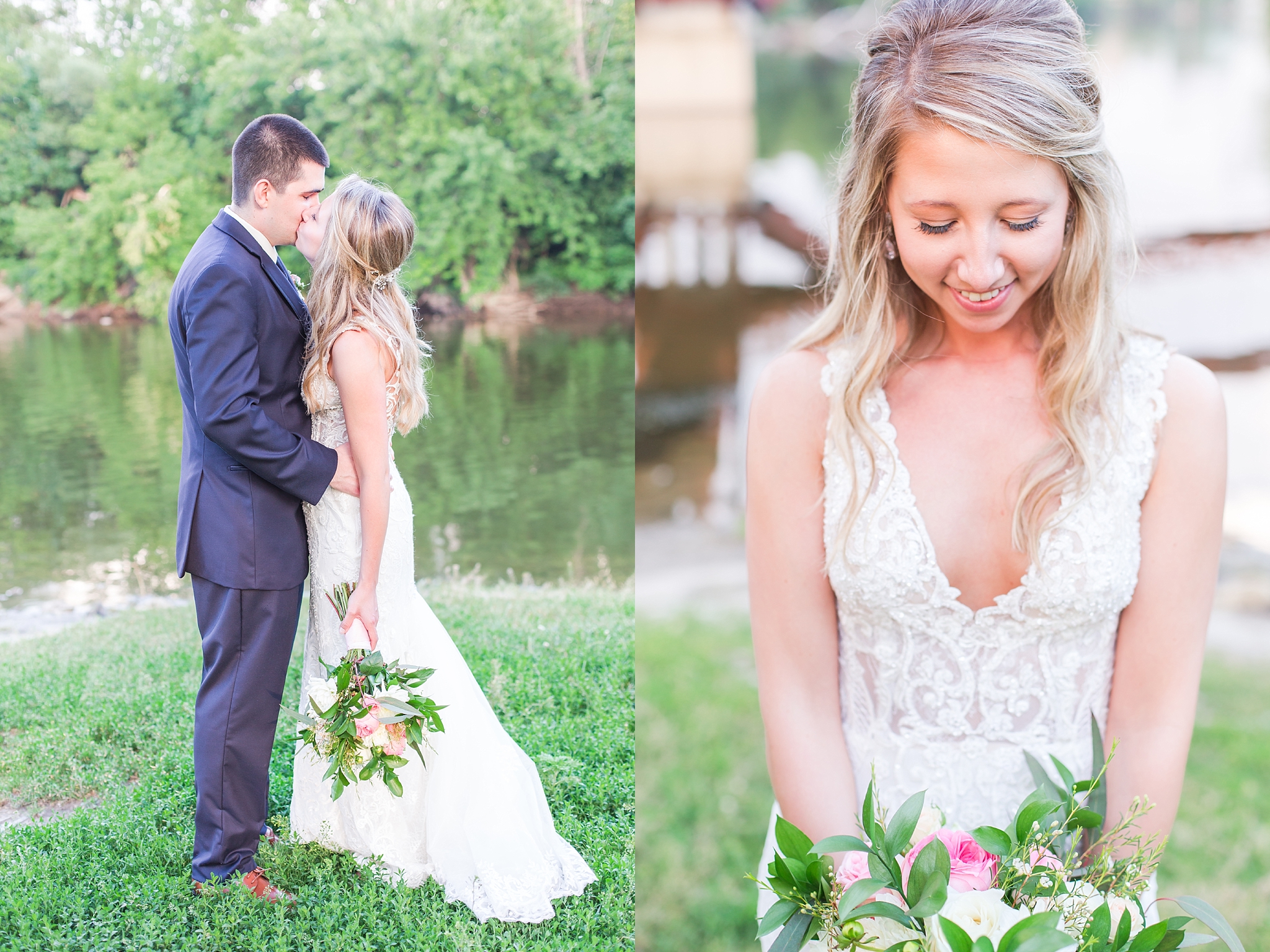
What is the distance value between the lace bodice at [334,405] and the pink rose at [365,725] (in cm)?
50

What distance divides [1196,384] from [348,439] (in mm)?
1445

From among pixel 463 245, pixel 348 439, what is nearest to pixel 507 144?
pixel 463 245

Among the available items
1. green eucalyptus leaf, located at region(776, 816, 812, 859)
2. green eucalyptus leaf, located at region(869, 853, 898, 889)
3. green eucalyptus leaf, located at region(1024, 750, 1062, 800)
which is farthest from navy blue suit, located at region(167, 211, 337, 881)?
green eucalyptus leaf, located at region(1024, 750, 1062, 800)

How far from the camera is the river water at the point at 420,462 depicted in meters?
2.15

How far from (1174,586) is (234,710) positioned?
1.65 m

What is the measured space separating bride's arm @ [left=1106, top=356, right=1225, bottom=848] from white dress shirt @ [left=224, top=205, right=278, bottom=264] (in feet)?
5.05

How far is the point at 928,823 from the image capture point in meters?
1.32

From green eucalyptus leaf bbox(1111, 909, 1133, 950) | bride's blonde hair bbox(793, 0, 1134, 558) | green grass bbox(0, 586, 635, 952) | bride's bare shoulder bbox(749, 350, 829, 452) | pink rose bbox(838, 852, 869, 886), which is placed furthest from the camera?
green grass bbox(0, 586, 635, 952)

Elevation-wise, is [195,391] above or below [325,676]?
above

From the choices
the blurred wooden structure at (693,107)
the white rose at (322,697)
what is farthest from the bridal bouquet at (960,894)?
the blurred wooden structure at (693,107)

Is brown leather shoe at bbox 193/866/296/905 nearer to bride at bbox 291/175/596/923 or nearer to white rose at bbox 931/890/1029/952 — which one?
bride at bbox 291/175/596/923

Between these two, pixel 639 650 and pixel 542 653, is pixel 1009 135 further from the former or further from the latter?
pixel 639 650

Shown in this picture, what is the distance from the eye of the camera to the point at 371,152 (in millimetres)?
2221

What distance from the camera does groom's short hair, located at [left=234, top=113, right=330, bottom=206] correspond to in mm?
1949
